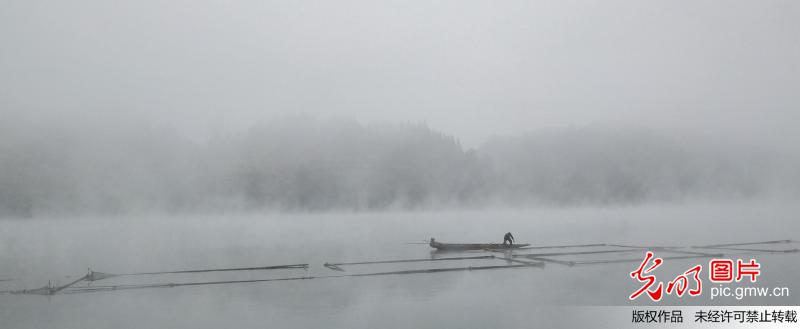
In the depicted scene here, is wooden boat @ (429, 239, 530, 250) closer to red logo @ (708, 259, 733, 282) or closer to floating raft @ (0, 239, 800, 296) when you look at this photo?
floating raft @ (0, 239, 800, 296)

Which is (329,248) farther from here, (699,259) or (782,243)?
(782,243)

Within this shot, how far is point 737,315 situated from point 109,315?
10000mm

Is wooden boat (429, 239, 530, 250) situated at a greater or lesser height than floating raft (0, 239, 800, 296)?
greater

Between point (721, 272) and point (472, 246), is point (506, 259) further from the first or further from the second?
point (721, 272)

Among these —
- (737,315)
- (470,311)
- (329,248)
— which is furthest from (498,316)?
(329,248)

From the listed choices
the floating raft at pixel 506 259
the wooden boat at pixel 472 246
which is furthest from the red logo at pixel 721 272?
the wooden boat at pixel 472 246

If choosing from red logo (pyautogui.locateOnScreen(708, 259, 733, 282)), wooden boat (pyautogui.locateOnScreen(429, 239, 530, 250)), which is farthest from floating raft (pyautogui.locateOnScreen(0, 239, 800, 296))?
red logo (pyautogui.locateOnScreen(708, 259, 733, 282))

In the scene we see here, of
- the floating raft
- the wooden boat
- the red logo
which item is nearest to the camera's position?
the red logo

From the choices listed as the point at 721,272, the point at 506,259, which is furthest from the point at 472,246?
the point at 721,272

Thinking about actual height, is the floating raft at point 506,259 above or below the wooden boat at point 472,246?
below

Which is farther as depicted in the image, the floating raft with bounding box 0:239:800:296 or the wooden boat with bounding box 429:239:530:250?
the wooden boat with bounding box 429:239:530:250

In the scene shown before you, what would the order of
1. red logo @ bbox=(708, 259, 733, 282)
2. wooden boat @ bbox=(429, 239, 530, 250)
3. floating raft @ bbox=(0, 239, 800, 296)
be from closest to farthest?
red logo @ bbox=(708, 259, 733, 282) < floating raft @ bbox=(0, 239, 800, 296) < wooden boat @ bbox=(429, 239, 530, 250)

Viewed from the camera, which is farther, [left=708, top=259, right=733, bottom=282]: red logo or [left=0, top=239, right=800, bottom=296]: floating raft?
[left=0, top=239, right=800, bottom=296]: floating raft

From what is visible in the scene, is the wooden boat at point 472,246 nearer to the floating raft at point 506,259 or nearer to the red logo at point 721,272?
the floating raft at point 506,259
